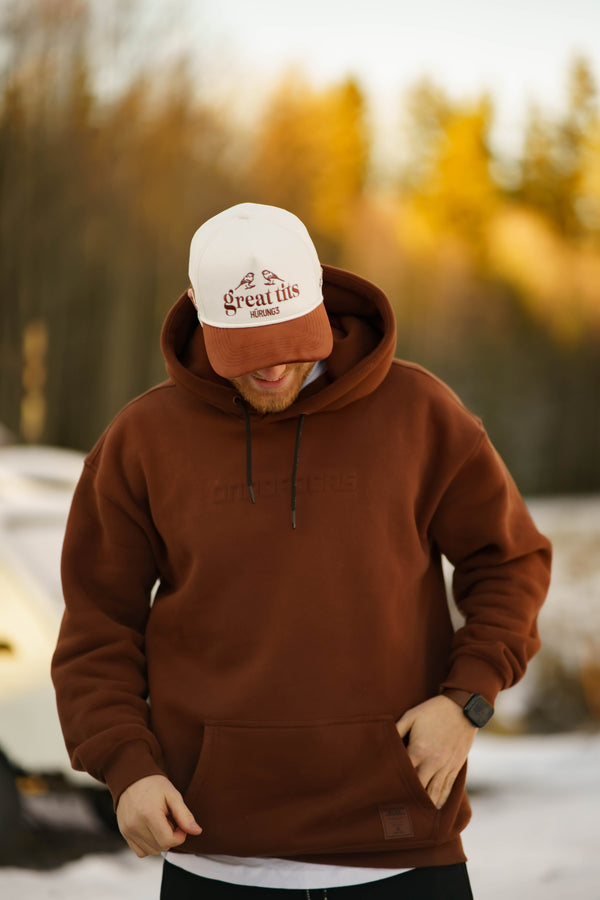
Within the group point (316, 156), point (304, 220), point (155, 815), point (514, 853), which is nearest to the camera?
point (155, 815)

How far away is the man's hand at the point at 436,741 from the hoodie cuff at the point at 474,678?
0.03 metres

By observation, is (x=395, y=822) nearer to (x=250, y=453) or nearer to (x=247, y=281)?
(x=250, y=453)

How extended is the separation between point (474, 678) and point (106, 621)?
0.51 meters

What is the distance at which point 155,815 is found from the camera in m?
1.14

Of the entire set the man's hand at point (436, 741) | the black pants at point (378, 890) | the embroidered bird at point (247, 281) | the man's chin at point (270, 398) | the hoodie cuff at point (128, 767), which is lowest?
the black pants at point (378, 890)

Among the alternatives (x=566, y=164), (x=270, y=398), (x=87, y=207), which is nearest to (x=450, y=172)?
(x=566, y=164)

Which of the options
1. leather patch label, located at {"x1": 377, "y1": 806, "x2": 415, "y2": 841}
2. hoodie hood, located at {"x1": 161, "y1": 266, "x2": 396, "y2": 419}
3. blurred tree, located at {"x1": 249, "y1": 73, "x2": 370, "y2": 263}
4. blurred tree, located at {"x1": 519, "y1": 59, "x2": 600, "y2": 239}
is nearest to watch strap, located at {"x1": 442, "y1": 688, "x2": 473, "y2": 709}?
leather patch label, located at {"x1": 377, "y1": 806, "x2": 415, "y2": 841}

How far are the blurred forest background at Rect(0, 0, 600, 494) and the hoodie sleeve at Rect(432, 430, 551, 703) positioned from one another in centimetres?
465

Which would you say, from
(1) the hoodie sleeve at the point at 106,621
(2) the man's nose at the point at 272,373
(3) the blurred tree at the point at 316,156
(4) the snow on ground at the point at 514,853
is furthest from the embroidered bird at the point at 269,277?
(3) the blurred tree at the point at 316,156

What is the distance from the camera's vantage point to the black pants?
1.17m

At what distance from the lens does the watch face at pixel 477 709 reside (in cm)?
121

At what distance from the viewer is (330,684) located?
3.87 feet

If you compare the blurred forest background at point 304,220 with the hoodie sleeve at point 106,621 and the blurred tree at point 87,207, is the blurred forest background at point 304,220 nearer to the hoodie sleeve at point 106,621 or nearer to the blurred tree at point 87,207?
the blurred tree at point 87,207

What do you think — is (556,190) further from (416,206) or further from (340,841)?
(340,841)
